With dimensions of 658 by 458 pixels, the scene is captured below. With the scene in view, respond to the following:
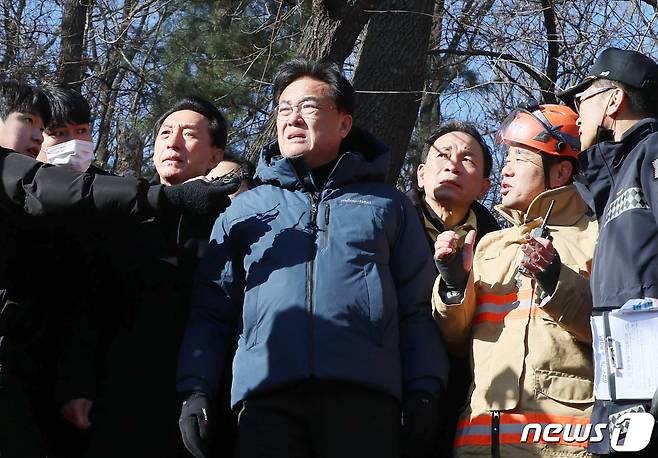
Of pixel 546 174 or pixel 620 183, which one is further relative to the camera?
pixel 546 174

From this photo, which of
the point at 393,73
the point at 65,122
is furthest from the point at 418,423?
the point at 393,73

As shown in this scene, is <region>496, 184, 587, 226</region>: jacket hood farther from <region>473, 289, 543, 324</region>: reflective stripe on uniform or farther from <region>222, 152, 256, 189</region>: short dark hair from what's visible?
<region>222, 152, 256, 189</region>: short dark hair

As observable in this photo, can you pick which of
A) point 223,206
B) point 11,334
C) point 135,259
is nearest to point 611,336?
point 223,206

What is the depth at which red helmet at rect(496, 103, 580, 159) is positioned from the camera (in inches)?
162

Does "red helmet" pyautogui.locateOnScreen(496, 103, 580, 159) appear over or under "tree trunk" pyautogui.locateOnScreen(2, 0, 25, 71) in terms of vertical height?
under

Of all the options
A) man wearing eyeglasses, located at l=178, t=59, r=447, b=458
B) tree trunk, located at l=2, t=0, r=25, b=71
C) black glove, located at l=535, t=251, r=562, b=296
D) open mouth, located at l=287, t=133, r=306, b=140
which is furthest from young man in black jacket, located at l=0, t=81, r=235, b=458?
tree trunk, located at l=2, t=0, r=25, b=71

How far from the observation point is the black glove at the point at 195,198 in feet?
10.9

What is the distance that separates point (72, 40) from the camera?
1145cm

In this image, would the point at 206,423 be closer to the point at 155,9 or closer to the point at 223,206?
the point at 223,206

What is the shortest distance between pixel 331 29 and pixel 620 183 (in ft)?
10.3

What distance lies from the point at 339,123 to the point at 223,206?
77 centimetres

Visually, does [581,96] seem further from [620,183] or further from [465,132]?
[465,132]

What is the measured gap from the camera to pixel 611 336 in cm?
322
